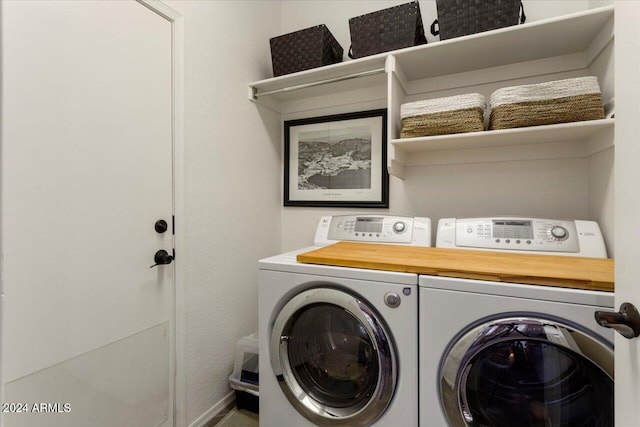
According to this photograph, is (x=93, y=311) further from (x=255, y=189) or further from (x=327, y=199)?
(x=327, y=199)

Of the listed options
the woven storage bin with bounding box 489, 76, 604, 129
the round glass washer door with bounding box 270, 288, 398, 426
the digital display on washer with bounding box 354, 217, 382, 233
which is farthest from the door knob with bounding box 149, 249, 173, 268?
the woven storage bin with bounding box 489, 76, 604, 129

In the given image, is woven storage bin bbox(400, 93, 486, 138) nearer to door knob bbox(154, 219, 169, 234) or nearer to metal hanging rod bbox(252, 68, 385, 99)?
metal hanging rod bbox(252, 68, 385, 99)

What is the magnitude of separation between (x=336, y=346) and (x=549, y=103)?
1.32 metres

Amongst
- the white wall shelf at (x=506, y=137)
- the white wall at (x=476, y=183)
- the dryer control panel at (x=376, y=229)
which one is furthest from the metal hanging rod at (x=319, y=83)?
the dryer control panel at (x=376, y=229)

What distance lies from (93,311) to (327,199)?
1377 millimetres

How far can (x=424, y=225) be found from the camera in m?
1.56

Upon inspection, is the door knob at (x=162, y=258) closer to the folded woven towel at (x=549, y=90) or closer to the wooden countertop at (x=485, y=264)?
the wooden countertop at (x=485, y=264)

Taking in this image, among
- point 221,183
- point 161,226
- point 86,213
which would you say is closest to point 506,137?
point 221,183

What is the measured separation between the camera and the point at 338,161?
2.02m

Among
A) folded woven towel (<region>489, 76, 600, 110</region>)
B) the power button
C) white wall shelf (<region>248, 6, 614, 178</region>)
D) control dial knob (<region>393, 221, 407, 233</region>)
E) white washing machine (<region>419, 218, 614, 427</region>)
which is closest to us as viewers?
white washing machine (<region>419, 218, 614, 427</region>)

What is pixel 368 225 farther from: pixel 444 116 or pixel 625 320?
pixel 625 320

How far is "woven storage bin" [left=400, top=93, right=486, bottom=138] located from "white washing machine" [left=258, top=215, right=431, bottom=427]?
0.79 m

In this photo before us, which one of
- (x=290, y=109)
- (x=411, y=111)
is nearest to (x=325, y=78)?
(x=290, y=109)

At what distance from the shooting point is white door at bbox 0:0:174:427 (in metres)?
0.91
